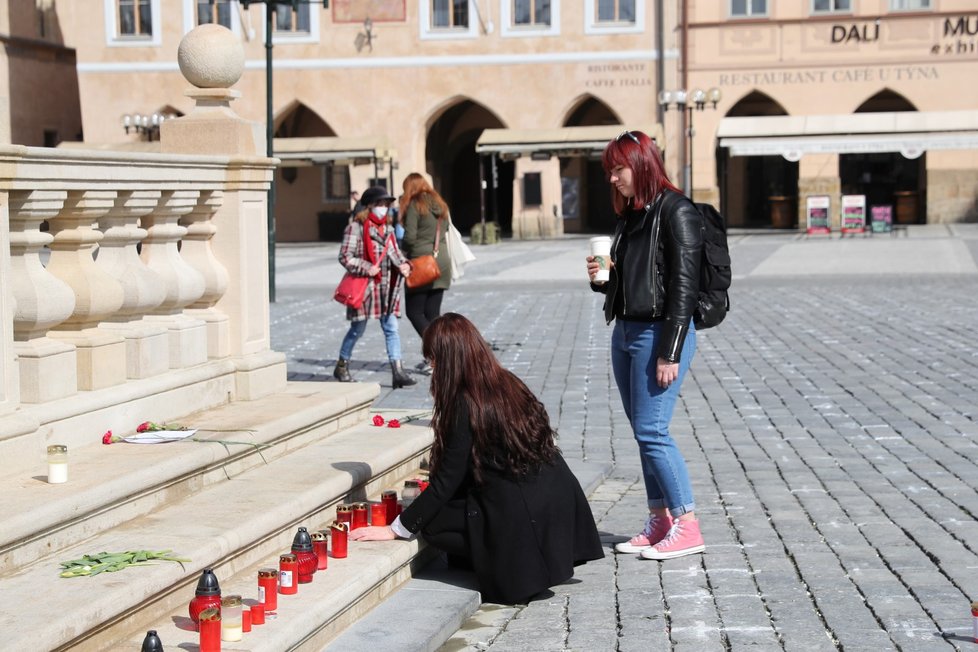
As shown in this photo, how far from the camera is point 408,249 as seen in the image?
11852 mm

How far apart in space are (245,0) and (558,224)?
20.7 metres

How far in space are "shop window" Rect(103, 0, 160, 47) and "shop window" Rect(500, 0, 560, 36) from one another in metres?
9.34

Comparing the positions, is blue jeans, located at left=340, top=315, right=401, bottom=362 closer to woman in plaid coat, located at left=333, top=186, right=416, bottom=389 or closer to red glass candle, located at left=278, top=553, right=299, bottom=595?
woman in plaid coat, located at left=333, top=186, right=416, bottom=389

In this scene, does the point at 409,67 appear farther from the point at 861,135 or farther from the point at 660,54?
the point at 861,135

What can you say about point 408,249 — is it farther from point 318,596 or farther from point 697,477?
point 318,596

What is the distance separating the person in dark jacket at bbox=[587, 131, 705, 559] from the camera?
586 cm

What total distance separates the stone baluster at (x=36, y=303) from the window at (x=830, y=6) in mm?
34824

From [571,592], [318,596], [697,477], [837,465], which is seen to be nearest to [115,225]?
[318,596]

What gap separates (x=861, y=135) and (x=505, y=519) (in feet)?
102

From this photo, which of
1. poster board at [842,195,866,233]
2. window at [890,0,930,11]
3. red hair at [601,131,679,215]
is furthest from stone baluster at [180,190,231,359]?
window at [890,0,930,11]

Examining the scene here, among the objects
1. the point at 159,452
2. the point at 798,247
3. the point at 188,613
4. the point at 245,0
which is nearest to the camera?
the point at 188,613

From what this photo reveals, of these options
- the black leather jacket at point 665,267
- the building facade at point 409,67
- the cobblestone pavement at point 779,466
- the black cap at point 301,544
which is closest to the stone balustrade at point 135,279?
the black cap at point 301,544

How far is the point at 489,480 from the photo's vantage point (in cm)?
552

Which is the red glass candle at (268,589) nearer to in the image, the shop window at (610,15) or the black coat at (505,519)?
the black coat at (505,519)
